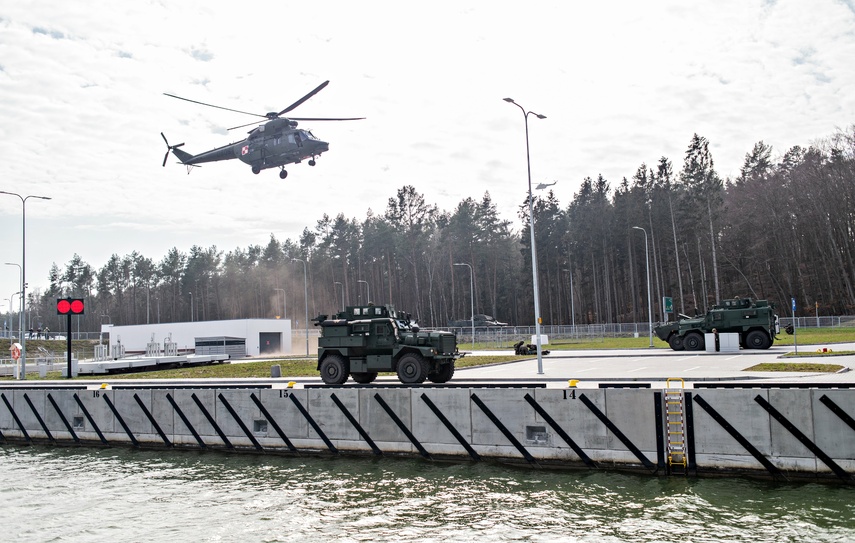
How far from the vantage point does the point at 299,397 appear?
18.0 meters

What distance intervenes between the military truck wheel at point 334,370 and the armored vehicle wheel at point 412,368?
6.54 ft

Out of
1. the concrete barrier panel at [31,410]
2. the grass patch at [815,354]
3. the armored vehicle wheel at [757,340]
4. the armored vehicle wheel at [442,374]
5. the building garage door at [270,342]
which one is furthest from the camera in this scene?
the building garage door at [270,342]

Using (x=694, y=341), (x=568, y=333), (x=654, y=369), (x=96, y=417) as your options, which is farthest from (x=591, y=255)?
(x=96, y=417)

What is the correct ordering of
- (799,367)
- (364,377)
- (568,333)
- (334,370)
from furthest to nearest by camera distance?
(568,333) → (799,367) → (364,377) → (334,370)

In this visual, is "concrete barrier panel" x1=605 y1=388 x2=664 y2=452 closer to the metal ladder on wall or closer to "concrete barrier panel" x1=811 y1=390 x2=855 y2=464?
the metal ladder on wall

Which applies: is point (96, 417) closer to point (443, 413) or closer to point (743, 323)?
point (443, 413)

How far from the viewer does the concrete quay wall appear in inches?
518

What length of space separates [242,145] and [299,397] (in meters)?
28.3

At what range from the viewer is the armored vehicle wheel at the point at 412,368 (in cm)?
2209

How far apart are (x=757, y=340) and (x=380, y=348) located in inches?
896

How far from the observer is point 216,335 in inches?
2670

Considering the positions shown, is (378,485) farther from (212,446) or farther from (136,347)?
(136,347)

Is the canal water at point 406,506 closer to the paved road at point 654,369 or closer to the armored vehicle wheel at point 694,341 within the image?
the paved road at point 654,369

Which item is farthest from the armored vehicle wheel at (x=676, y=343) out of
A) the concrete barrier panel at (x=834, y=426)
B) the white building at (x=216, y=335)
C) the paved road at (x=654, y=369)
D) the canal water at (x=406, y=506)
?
the white building at (x=216, y=335)
